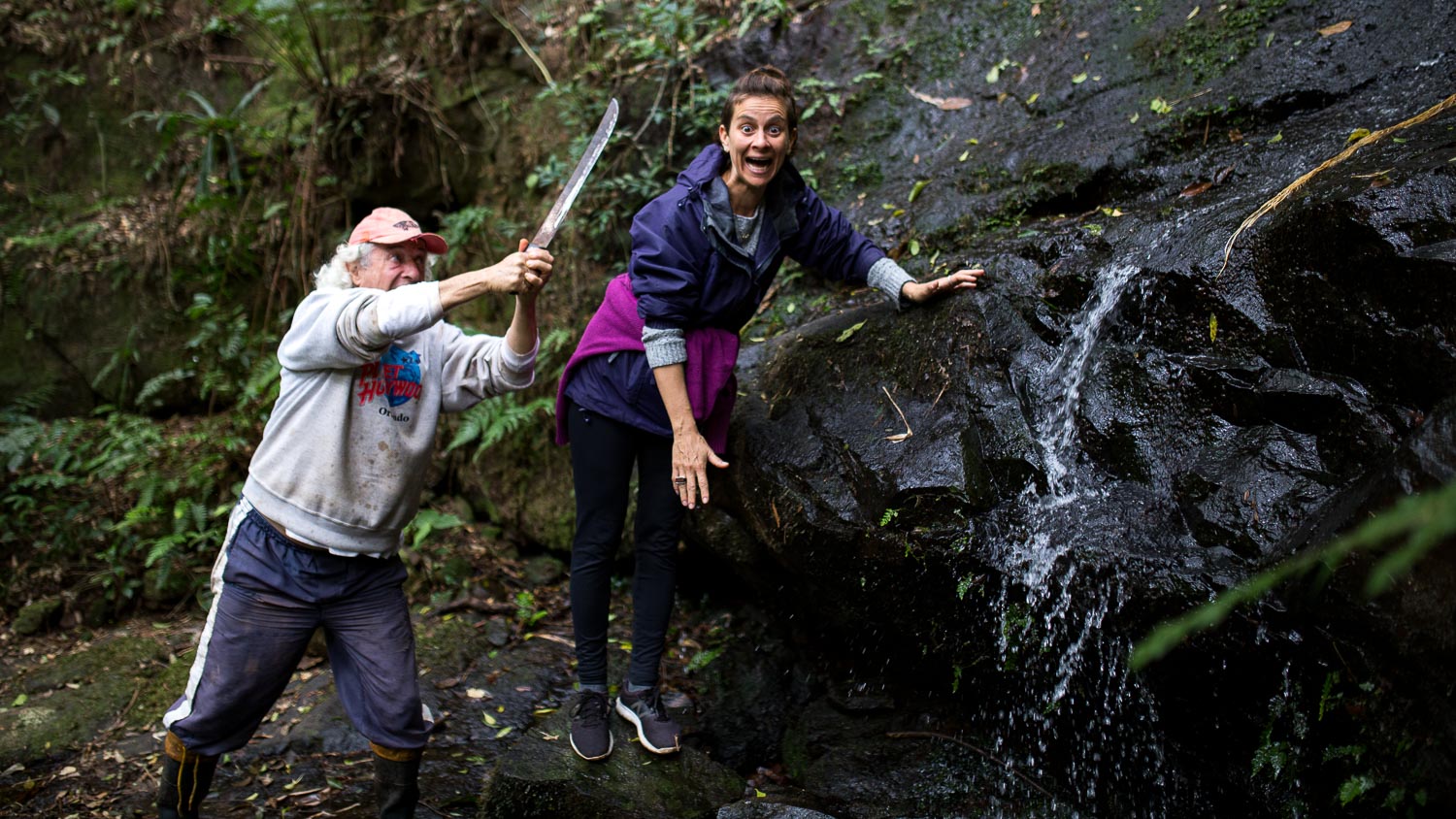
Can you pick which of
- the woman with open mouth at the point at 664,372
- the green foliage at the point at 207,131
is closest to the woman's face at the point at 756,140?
the woman with open mouth at the point at 664,372

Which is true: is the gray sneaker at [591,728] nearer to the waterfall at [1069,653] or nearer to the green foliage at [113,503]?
the waterfall at [1069,653]

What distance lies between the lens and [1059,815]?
3469 mm

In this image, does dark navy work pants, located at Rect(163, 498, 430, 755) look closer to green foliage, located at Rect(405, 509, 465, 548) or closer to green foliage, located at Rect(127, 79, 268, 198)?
green foliage, located at Rect(405, 509, 465, 548)

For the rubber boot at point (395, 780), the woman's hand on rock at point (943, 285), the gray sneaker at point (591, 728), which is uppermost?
the woman's hand on rock at point (943, 285)

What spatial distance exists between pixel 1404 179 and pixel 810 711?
3138mm

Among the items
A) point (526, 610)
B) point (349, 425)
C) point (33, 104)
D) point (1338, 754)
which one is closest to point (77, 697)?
point (526, 610)

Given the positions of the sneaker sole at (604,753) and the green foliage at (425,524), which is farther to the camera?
the green foliage at (425,524)

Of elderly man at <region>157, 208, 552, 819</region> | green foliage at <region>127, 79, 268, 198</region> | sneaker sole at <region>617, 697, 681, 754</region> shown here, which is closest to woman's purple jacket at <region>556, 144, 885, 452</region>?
elderly man at <region>157, 208, 552, 819</region>

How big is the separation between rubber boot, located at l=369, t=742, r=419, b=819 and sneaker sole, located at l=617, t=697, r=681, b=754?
2.66ft

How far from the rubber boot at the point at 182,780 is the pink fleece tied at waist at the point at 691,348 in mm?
1741

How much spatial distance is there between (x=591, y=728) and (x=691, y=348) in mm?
1536

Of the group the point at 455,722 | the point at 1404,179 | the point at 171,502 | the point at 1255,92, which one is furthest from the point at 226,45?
the point at 1404,179

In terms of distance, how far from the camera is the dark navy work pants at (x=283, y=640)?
322cm

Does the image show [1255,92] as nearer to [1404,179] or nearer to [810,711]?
[1404,179]
